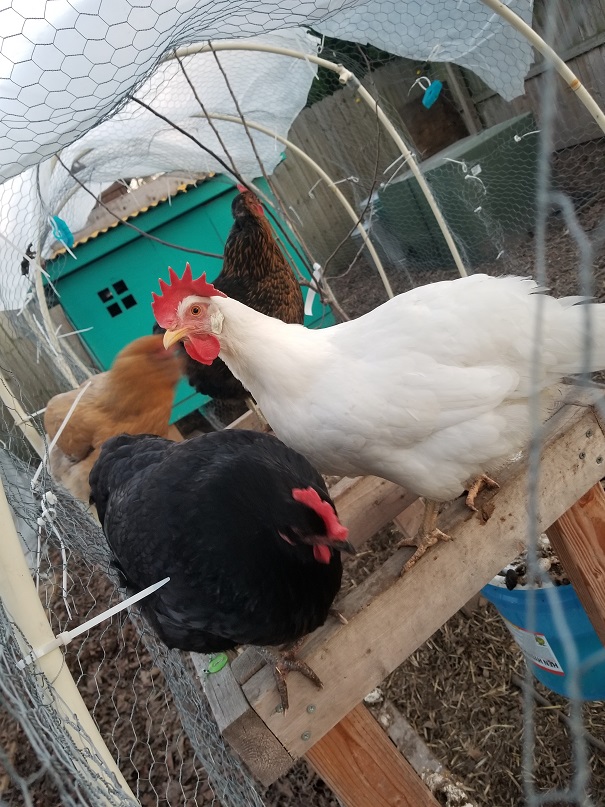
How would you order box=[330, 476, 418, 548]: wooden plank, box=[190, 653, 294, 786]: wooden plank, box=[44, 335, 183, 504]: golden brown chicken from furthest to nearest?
box=[44, 335, 183, 504]: golden brown chicken, box=[330, 476, 418, 548]: wooden plank, box=[190, 653, 294, 786]: wooden plank

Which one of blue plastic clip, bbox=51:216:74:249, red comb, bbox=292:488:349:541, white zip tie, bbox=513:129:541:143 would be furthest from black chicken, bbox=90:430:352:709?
white zip tie, bbox=513:129:541:143

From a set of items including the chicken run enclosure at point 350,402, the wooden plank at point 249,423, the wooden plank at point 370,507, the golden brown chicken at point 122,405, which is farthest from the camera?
the wooden plank at point 249,423

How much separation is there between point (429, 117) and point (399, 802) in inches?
148

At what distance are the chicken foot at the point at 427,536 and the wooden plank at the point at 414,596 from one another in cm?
2

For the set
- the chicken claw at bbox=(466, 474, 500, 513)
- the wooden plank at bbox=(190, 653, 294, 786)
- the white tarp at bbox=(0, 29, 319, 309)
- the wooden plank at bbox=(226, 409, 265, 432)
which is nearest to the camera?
the wooden plank at bbox=(190, 653, 294, 786)

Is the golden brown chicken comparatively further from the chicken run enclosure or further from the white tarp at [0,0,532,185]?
the white tarp at [0,0,532,185]

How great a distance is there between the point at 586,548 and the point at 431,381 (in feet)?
1.68

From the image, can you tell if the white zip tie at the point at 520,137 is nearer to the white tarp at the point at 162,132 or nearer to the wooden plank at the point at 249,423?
the white tarp at the point at 162,132

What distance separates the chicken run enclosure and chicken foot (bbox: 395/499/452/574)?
0.07 feet

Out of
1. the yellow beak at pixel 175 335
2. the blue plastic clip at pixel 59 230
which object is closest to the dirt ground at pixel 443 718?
the yellow beak at pixel 175 335

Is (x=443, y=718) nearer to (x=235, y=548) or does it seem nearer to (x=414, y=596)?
(x=414, y=596)

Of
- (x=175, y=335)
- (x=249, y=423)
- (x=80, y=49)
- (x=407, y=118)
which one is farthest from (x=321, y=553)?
(x=407, y=118)

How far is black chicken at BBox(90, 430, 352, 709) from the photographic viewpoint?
3.22ft

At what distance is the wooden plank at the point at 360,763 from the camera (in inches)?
40.2
